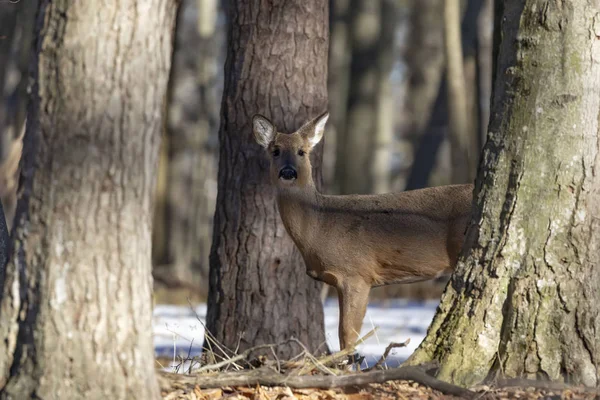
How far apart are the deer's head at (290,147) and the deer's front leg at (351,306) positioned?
100 cm

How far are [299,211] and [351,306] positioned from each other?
0.90 meters

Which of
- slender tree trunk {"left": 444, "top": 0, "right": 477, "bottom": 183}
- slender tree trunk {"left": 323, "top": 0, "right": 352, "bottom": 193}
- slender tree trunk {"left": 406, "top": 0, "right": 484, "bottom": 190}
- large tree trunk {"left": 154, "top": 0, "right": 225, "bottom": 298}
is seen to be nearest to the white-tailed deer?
slender tree trunk {"left": 444, "top": 0, "right": 477, "bottom": 183}

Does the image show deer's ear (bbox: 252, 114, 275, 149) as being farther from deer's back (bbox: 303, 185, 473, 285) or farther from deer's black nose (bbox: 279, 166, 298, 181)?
deer's back (bbox: 303, 185, 473, 285)

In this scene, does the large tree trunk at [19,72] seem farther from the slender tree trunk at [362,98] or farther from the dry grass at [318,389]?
the dry grass at [318,389]

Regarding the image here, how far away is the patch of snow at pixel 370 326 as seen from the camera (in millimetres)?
9953

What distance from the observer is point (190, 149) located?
2753cm

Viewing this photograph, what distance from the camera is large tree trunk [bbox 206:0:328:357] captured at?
308 inches

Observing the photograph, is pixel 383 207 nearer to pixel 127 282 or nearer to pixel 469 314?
pixel 469 314

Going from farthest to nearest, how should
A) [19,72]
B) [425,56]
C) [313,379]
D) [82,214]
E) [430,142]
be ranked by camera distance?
1. [425,56]
2. [430,142]
3. [19,72]
4. [313,379]
5. [82,214]

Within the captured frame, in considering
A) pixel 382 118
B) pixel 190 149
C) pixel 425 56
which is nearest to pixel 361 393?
pixel 382 118

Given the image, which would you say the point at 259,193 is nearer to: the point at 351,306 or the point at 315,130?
the point at 315,130

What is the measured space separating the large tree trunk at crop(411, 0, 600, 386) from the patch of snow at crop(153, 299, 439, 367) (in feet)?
9.72

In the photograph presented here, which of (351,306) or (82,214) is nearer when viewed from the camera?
(82,214)

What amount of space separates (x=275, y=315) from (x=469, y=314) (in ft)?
8.20
